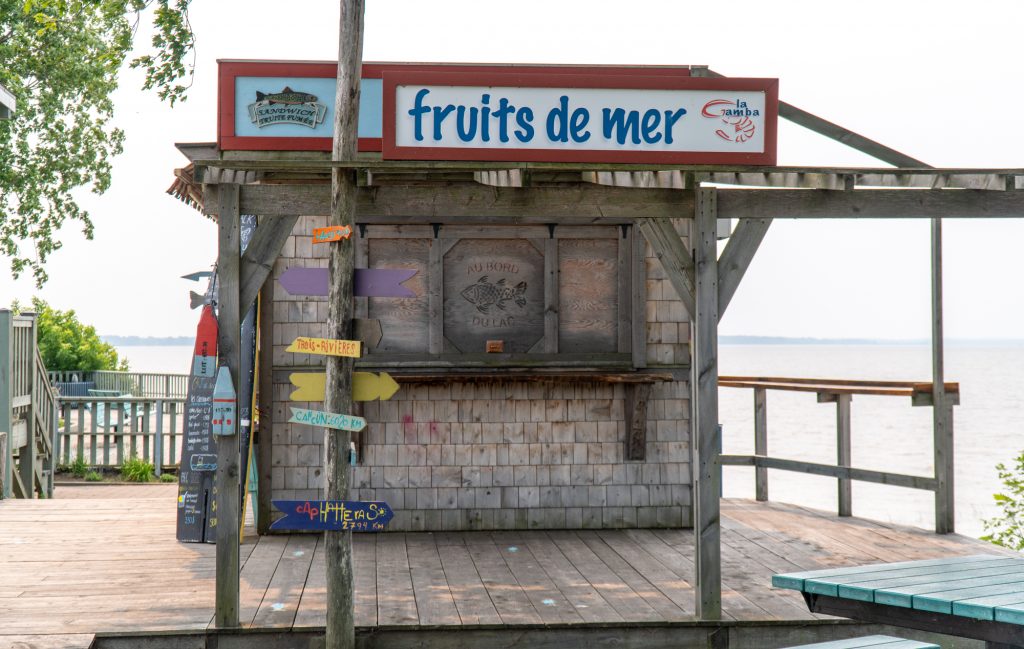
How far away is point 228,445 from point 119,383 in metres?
24.6

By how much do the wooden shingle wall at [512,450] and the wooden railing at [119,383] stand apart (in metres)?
18.1

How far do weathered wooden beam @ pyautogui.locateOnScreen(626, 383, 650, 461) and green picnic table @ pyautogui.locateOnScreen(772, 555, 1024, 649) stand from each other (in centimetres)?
378

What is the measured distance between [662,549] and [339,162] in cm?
402

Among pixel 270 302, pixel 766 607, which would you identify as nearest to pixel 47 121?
pixel 270 302

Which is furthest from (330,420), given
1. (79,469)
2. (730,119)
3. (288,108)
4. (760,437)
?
(79,469)

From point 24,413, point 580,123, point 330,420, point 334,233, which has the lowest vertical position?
point 24,413

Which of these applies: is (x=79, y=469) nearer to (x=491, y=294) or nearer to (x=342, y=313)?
(x=491, y=294)

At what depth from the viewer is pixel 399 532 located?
8.52m

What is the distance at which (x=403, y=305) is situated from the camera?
8.41 metres

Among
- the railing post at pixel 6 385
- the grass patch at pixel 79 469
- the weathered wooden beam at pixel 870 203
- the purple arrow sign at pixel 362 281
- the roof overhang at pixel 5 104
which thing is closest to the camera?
the purple arrow sign at pixel 362 281

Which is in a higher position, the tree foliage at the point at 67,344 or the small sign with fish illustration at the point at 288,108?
the small sign with fish illustration at the point at 288,108

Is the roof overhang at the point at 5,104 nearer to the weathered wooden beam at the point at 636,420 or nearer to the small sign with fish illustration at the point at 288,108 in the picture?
the small sign with fish illustration at the point at 288,108

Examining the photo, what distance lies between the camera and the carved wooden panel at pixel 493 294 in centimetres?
844

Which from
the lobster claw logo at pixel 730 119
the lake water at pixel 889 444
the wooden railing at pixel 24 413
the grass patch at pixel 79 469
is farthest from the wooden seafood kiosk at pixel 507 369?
the lake water at pixel 889 444
